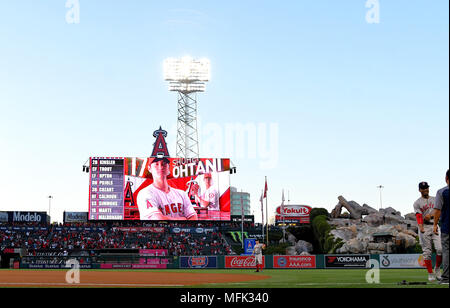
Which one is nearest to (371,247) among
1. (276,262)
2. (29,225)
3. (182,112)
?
(276,262)

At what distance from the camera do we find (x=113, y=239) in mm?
68938

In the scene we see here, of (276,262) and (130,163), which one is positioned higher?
(130,163)

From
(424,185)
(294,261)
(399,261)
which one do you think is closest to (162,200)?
(294,261)

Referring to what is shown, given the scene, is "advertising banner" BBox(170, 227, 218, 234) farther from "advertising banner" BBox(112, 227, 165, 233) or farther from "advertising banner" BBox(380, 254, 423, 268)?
"advertising banner" BBox(380, 254, 423, 268)

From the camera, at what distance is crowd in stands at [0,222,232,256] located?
215 feet

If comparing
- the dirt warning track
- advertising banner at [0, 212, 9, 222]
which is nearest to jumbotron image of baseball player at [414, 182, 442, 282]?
the dirt warning track

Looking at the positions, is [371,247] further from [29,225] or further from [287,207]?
[29,225]

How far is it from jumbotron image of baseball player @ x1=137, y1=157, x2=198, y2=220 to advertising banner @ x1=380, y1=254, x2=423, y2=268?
38.2 meters

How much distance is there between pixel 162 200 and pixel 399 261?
40.7m

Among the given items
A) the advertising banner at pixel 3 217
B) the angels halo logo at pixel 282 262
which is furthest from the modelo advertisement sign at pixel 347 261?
the advertising banner at pixel 3 217

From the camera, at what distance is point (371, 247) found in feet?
180
